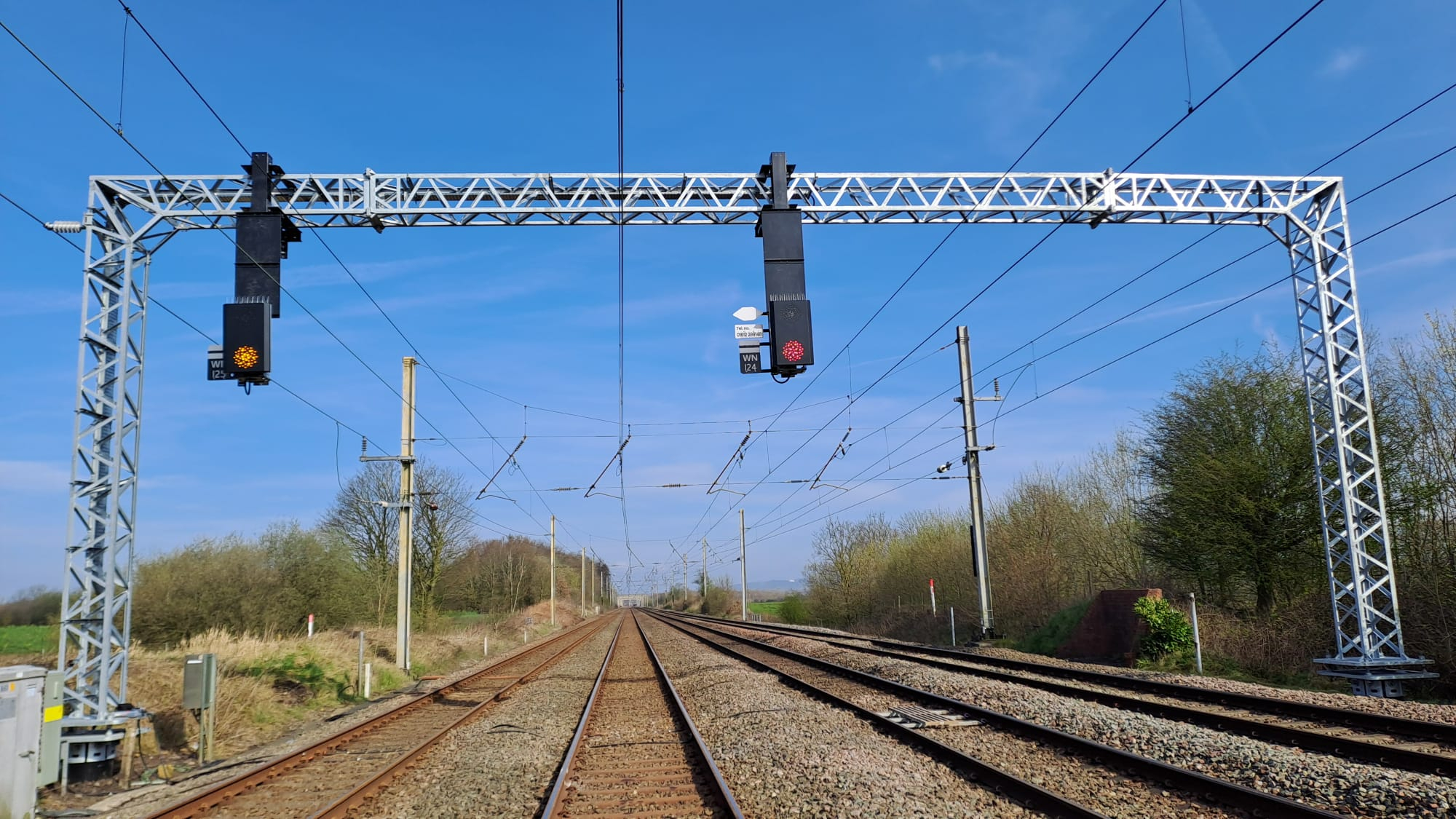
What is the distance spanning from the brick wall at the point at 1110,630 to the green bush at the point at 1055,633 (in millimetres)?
347

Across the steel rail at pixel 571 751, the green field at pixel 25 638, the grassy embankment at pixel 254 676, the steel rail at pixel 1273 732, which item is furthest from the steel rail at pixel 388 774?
the green field at pixel 25 638

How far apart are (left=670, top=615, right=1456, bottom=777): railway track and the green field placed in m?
20.5

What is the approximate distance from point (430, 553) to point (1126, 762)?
4059cm

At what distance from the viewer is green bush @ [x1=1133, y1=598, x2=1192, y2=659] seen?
20219 millimetres

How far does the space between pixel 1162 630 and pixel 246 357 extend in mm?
19017

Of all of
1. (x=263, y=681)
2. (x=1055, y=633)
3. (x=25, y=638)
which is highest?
(x=25, y=638)

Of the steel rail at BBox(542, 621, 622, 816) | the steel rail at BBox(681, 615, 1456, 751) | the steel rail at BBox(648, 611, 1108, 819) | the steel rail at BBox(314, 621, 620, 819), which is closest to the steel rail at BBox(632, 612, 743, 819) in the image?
the steel rail at BBox(542, 621, 622, 816)

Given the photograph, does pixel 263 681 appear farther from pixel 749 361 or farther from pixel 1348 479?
pixel 1348 479

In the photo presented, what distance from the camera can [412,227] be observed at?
47.9 feet

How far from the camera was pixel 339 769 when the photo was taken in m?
11.5

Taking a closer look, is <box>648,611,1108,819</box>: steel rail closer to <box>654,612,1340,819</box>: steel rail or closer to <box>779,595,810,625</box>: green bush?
<box>654,612,1340,819</box>: steel rail

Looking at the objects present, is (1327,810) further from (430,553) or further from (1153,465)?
(430,553)

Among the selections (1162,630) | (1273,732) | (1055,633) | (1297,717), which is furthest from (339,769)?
(1055,633)

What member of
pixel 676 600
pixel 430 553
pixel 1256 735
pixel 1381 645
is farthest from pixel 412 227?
pixel 676 600
